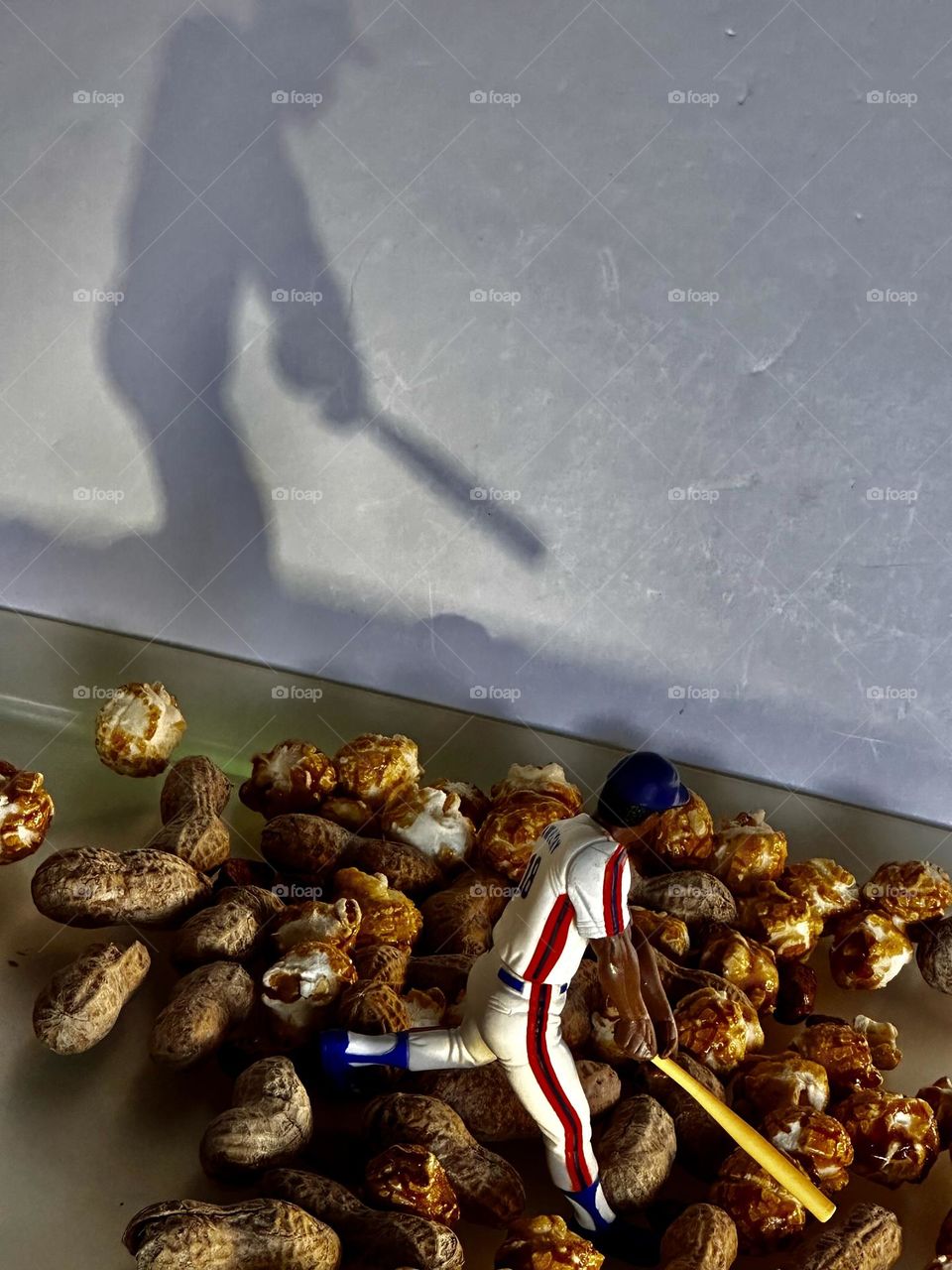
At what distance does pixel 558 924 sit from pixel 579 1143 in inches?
12.4

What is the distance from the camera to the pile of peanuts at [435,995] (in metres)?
1.68

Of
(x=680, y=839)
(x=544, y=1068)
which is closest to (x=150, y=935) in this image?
(x=544, y=1068)

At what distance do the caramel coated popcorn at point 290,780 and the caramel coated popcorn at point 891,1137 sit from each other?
1.09 m

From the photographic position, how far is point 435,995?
6.64ft

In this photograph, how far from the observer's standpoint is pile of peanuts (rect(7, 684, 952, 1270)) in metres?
1.68

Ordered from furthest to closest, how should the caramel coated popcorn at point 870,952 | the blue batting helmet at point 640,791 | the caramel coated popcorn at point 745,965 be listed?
the caramel coated popcorn at point 870,952 < the caramel coated popcorn at point 745,965 < the blue batting helmet at point 640,791

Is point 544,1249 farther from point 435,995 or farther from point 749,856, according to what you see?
point 749,856

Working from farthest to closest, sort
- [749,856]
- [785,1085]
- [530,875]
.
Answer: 1. [749,856]
2. [785,1085]
3. [530,875]

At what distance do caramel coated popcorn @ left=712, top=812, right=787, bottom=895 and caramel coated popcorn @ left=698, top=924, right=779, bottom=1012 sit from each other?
195 millimetres

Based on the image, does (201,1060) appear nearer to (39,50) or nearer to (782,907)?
(782,907)

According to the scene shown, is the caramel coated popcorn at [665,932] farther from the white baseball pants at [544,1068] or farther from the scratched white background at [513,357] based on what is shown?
the scratched white background at [513,357]

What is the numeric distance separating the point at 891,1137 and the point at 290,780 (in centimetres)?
122

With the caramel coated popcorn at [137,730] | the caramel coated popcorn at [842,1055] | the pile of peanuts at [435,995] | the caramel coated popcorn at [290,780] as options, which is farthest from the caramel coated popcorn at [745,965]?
the caramel coated popcorn at [137,730]

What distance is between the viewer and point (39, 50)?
8.15 feet
